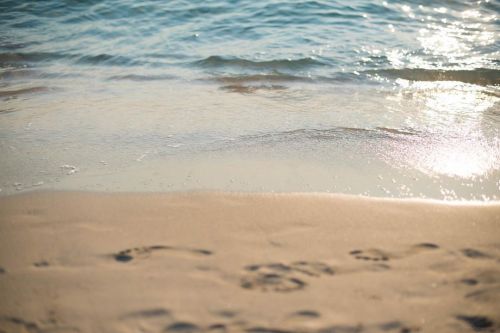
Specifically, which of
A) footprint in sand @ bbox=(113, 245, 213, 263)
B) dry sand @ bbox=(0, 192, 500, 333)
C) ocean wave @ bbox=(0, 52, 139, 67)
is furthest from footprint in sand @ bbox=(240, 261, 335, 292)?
ocean wave @ bbox=(0, 52, 139, 67)

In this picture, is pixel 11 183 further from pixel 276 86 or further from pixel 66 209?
pixel 276 86

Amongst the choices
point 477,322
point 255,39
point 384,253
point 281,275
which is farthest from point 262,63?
point 477,322

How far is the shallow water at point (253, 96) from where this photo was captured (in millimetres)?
2822

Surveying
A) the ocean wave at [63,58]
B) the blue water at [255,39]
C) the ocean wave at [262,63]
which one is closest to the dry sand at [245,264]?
the blue water at [255,39]

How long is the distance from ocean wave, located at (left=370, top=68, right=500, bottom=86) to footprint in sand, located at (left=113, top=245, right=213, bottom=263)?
4.51 meters

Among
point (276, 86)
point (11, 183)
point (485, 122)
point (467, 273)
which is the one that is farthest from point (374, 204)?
point (276, 86)

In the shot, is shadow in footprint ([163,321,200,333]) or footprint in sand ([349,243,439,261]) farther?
footprint in sand ([349,243,439,261])

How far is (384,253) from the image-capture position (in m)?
2.01

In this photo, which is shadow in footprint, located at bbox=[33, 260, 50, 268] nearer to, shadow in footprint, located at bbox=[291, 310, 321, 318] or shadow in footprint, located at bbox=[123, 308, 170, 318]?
shadow in footprint, located at bbox=[123, 308, 170, 318]

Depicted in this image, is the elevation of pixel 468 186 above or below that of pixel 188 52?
below

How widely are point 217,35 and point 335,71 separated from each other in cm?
Result: 284

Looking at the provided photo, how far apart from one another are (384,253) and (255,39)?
5803 millimetres

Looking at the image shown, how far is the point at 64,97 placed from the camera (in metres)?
4.61

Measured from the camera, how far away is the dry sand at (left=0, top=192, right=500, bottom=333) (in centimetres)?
167
